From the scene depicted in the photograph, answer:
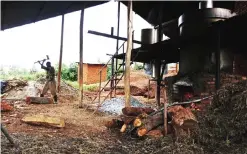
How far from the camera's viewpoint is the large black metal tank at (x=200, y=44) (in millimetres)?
7765

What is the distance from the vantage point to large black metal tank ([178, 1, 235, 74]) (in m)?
7.76

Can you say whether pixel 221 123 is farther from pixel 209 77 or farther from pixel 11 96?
pixel 11 96

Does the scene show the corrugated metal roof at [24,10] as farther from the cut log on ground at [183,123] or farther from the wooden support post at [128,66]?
the cut log on ground at [183,123]

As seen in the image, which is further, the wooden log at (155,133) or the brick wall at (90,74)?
the brick wall at (90,74)

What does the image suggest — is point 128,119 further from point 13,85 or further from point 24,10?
point 13,85

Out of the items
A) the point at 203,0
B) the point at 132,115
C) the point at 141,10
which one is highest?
the point at 141,10

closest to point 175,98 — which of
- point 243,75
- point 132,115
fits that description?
point 243,75

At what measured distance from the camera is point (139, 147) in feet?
16.0

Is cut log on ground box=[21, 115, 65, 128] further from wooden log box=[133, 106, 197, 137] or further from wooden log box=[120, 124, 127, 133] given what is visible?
wooden log box=[133, 106, 197, 137]

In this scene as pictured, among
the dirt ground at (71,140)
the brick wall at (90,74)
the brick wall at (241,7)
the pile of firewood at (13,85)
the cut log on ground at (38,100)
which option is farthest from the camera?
the brick wall at (90,74)

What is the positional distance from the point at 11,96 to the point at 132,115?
843 centimetres

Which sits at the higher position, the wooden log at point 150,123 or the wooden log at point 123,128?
the wooden log at point 150,123

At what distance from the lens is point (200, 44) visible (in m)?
8.58

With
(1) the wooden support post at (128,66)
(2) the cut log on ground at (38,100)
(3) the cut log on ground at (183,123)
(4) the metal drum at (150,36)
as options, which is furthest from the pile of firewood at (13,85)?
(3) the cut log on ground at (183,123)
